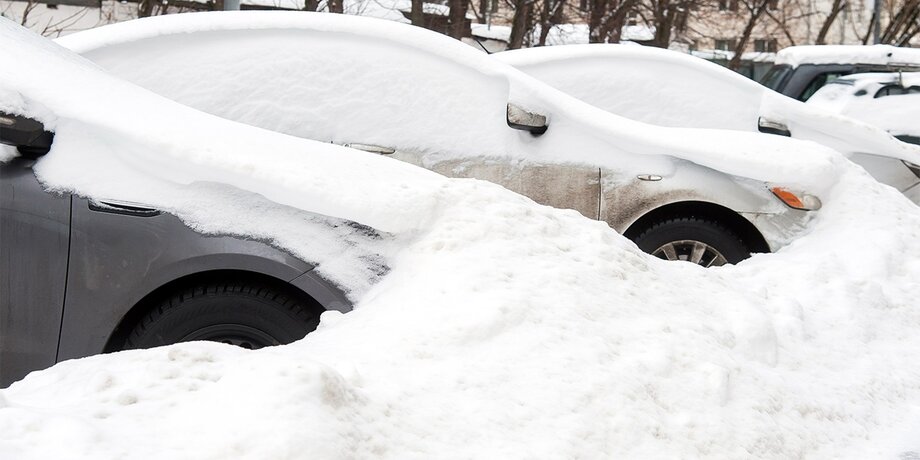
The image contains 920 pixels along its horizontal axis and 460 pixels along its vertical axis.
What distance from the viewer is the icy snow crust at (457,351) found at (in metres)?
2.26

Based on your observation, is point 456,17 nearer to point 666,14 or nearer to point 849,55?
point 666,14

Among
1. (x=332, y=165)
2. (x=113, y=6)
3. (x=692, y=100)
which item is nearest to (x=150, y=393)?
(x=332, y=165)

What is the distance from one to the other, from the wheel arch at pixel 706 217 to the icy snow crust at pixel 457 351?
3.51 ft

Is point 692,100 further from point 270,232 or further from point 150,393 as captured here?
point 150,393

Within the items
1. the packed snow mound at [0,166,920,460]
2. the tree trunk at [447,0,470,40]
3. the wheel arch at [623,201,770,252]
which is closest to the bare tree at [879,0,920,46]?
the tree trunk at [447,0,470,40]

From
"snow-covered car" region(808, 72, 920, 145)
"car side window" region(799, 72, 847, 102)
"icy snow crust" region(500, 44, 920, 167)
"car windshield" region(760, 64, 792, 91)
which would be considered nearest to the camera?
"icy snow crust" region(500, 44, 920, 167)

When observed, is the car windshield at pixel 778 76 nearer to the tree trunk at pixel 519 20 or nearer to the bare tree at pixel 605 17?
the tree trunk at pixel 519 20

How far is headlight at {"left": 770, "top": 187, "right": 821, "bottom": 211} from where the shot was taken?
517cm

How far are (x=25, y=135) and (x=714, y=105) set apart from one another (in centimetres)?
490

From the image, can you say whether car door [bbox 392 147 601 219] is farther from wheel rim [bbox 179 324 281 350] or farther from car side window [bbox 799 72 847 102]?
car side window [bbox 799 72 847 102]

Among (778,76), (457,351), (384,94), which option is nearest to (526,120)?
(384,94)

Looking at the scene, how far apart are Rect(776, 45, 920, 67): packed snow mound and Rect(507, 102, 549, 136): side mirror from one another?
787 centimetres

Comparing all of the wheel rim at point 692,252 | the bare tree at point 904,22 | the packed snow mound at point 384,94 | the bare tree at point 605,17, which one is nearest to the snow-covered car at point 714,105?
the packed snow mound at point 384,94

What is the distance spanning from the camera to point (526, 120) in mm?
5387
